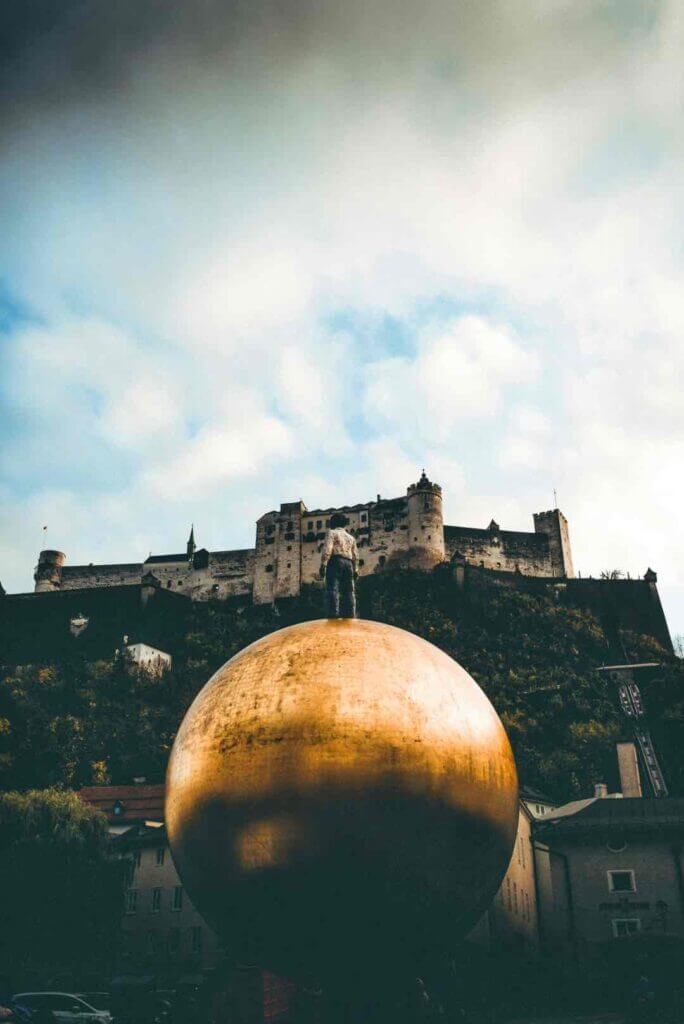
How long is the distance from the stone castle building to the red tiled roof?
122 feet

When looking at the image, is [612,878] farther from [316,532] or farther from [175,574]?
[175,574]

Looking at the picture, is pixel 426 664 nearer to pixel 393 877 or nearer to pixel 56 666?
pixel 393 877

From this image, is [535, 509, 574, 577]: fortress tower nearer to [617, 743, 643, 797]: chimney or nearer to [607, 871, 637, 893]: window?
[617, 743, 643, 797]: chimney

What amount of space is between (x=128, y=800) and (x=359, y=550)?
43.6 metres

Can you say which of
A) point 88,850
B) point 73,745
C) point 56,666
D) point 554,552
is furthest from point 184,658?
point 88,850

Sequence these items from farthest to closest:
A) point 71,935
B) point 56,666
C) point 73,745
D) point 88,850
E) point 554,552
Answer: point 554,552 → point 56,666 → point 73,745 → point 88,850 → point 71,935

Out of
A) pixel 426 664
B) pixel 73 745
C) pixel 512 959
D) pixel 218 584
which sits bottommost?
pixel 512 959

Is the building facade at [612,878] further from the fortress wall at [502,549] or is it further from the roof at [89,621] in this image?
the fortress wall at [502,549]

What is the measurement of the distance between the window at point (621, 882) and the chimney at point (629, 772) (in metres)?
10.6

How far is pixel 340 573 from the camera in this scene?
7414mm

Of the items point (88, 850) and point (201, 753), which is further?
point (88, 850)

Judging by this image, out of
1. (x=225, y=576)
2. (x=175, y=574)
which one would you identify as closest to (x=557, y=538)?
(x=225, y=576)

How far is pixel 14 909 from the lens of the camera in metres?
28.7

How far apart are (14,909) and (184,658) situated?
46141 mm
